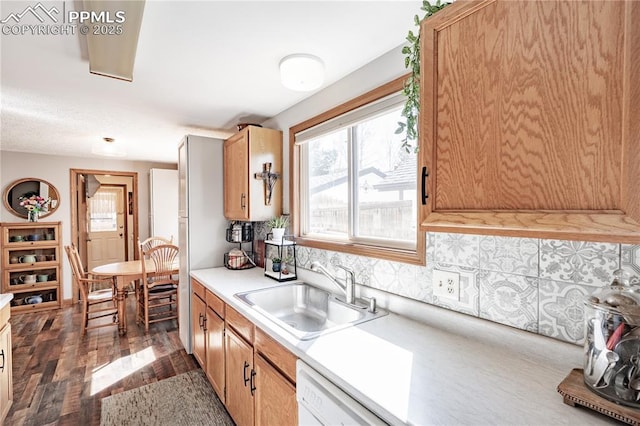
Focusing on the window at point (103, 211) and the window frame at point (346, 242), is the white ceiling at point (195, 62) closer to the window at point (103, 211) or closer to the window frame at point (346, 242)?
the window frame at point (346, 242)

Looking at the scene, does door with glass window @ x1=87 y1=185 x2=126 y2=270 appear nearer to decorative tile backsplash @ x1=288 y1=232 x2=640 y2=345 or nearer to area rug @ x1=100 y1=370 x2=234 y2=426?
area rug @ x1=100 y1=370 x2=234 y2=426

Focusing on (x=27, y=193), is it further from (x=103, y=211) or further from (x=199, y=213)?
(x=199, y=213)

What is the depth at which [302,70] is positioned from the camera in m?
1.63

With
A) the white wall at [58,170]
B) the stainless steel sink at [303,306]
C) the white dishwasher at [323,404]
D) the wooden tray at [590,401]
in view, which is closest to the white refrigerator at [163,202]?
the white wall at [58,170]

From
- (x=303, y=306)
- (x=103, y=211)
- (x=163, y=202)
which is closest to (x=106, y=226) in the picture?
(x=103, y=211)

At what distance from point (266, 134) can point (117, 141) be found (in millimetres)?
2276

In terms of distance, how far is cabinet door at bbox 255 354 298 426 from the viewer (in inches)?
47.5

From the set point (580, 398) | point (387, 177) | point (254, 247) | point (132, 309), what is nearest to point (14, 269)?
point (132, 309)

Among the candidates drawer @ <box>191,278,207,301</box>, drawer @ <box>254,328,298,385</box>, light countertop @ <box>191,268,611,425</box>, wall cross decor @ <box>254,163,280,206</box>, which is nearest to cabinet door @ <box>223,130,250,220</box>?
wall cross decor @ <box>254,163,280,206</box>

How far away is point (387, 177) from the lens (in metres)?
1.72

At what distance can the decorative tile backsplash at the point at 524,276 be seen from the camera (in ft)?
3.04

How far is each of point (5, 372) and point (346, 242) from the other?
2.35m

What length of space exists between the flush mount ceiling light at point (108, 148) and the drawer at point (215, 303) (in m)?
2.36

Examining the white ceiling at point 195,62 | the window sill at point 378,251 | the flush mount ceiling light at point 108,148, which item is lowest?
the window sill at point 378,251
